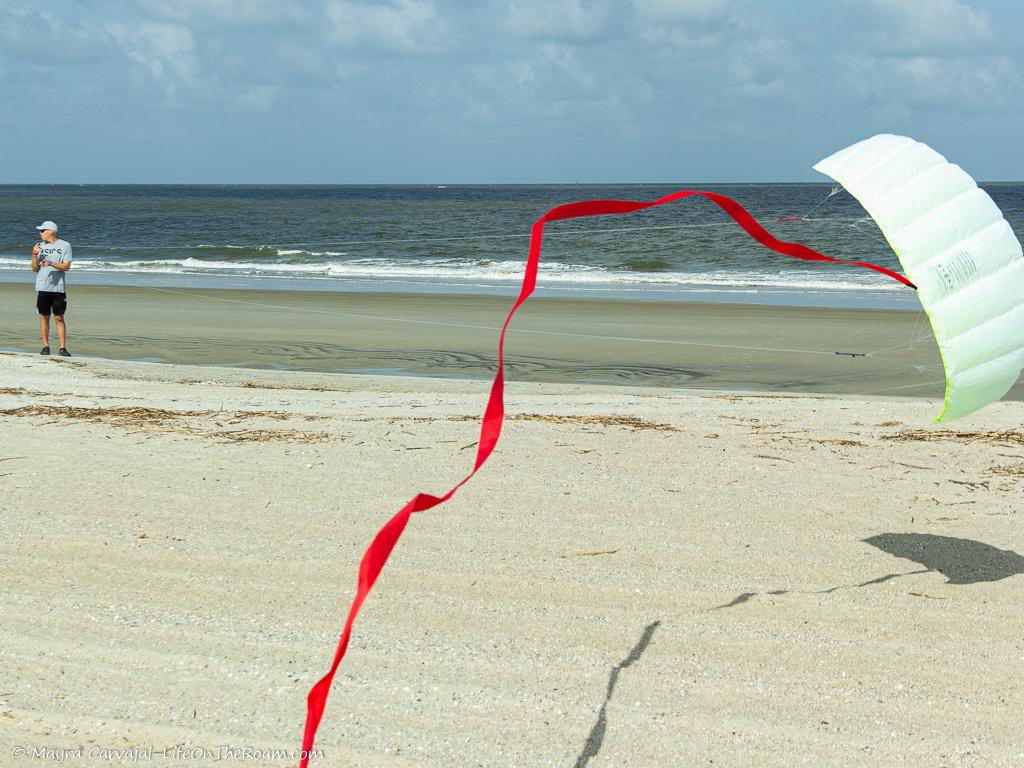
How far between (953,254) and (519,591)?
2253mm

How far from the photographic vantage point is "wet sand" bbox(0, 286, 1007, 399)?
11.5m

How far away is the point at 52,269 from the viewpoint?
1134 centimetres

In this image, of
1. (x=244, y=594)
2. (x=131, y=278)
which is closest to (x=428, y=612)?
(x=244, y=594)

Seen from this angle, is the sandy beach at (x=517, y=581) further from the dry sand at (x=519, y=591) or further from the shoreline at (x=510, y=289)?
the shoreline at (x=510, y=289)

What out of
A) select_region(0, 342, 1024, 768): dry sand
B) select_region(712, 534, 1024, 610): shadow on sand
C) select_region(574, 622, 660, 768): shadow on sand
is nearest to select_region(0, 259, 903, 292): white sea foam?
select_region(0, 342, 1024, 768): dry sand

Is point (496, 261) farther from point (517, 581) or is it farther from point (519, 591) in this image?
point (519, 591)

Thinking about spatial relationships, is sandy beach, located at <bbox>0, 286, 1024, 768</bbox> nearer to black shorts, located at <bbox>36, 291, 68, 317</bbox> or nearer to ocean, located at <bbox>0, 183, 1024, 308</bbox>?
black shorts, located at <bbox>36, 291, 68, 317</bbox>

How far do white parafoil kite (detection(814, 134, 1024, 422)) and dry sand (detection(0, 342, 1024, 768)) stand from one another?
1.04m

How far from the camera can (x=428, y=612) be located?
425 centimetres

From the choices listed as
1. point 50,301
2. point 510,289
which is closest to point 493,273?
point 510,289

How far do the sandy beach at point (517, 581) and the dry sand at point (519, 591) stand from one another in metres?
0.02

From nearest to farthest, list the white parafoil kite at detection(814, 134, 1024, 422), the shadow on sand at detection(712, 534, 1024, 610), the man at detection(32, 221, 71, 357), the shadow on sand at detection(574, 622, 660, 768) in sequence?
the shadow on sand at detection(574, 622, 660, 768) → the white parafoil kite at detection(814, 134, 1024, 422) → the shadow on sand at detection(712, 534, 1024, 610) → the man at detection(32, 221, 71, 357)

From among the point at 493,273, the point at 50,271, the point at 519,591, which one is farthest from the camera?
the point at 493,273

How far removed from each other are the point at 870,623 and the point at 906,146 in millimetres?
1993
